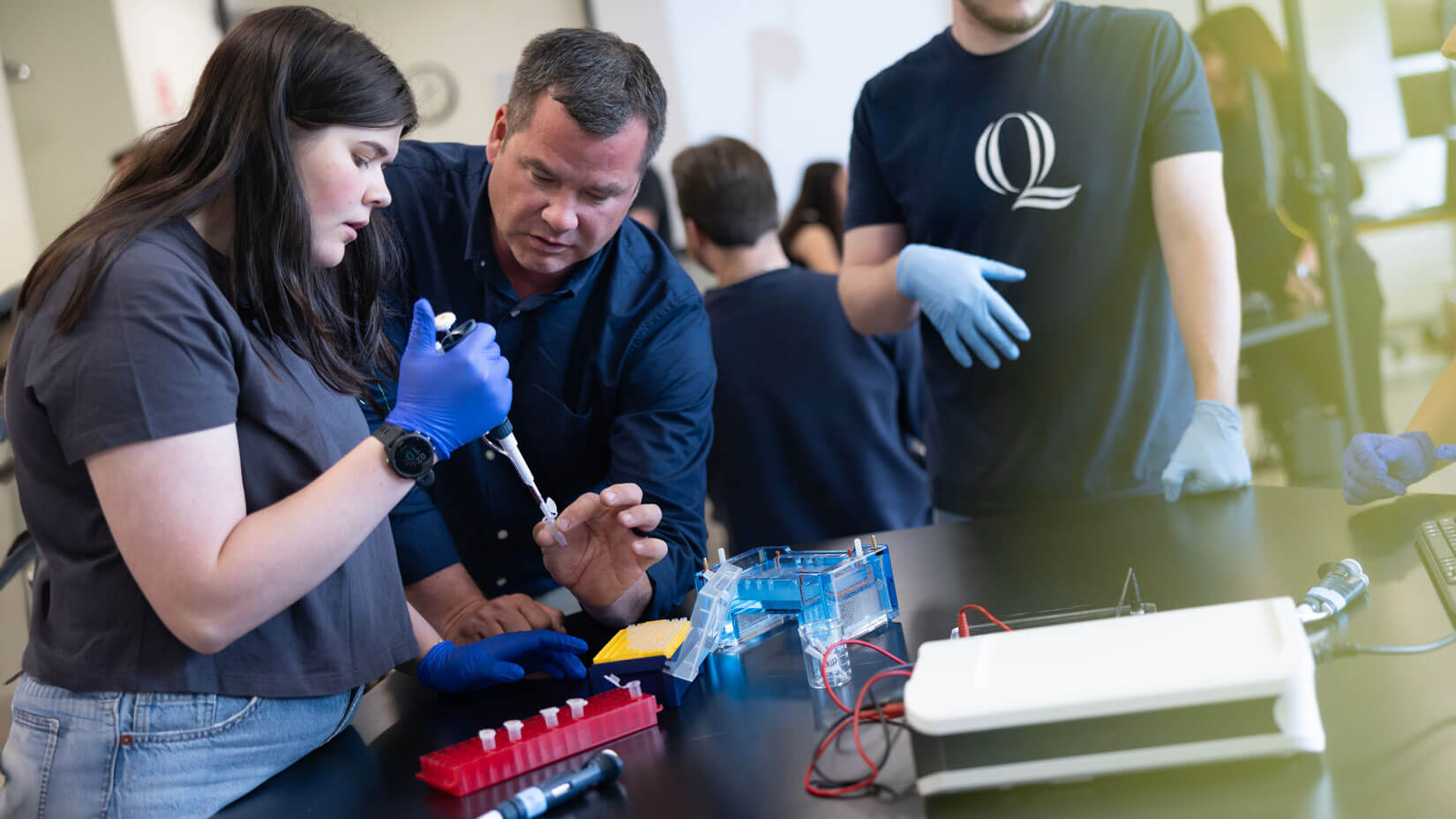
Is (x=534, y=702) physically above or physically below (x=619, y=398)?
below

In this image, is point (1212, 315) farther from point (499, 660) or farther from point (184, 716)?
point (184, 716)

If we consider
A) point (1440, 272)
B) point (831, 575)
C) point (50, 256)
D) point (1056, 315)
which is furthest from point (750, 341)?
point (1440, 272)

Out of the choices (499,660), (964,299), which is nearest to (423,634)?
(499,660)

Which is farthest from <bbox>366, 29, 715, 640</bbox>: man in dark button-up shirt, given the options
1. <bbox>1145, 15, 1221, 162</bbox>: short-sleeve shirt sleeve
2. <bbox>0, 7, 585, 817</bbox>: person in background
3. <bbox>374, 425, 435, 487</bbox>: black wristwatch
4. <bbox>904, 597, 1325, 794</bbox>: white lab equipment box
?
<bbox>1145, 15, 1221, 162</bbox>: short-sleeve shirt sleeve

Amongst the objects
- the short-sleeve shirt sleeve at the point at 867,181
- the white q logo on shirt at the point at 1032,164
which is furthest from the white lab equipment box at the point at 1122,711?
the short-sleeve shirt sleeve at the point at 867,181

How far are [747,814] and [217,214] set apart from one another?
759mm

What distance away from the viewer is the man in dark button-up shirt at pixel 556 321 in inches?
56.0

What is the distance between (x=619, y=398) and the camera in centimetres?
161

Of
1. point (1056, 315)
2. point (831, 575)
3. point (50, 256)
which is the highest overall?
point (50, 256)

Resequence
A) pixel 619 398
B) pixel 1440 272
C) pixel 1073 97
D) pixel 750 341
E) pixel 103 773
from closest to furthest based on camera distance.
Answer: pixel 103 773 < pixel 619 398 < pixel 1073 97 < pixel 750 341 < pixel 1440 272

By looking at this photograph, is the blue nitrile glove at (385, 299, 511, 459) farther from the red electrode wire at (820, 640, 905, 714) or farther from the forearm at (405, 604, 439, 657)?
the red electrode wire at (820, 640, 905, 714)

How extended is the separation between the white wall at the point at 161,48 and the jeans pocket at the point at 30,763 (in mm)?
2865

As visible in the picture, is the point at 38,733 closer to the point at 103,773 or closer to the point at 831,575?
the point at 103,773

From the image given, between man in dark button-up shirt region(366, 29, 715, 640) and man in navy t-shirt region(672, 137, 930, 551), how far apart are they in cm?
63
